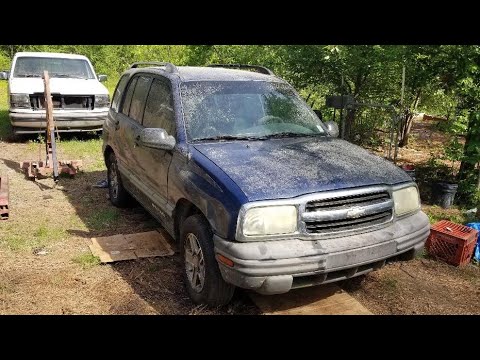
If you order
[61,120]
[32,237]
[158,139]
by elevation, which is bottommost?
[32,237]

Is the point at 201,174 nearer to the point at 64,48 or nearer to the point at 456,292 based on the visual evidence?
the point at 456,292

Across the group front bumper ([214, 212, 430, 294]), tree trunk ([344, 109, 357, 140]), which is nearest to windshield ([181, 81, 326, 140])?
front bumper ([214, 212, 430, 294])

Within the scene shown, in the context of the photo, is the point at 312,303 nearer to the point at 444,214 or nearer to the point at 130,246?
the point at 130,246

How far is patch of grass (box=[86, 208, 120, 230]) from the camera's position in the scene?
542cm

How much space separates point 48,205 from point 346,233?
14.7 ft

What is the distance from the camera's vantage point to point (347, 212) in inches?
125

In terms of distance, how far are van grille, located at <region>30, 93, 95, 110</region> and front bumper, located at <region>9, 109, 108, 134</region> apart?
0.15 m

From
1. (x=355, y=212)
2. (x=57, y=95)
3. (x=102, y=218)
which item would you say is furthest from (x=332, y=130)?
(x=57, y=95)

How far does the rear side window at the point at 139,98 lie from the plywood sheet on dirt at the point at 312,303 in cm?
244

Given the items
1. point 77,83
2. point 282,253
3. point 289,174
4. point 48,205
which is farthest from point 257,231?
point 77,83

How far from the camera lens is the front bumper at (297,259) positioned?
9.59 feet

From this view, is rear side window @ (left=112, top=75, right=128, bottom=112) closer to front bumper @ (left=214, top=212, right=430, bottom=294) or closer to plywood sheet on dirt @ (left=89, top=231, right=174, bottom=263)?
plywood sheet on dirt @ (left=89, top=231, right=174, bottom=263)

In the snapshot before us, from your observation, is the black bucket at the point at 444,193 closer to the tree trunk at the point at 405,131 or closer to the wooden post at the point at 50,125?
the tree trunk at the point at 405,131

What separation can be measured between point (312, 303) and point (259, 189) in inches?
47.5
